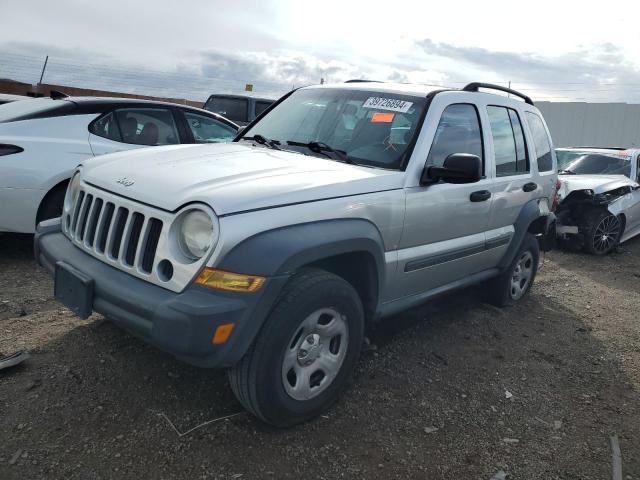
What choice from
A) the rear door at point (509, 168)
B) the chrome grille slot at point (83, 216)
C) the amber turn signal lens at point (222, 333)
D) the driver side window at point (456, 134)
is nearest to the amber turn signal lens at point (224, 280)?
the amber turn signal lens at point (222, 333)

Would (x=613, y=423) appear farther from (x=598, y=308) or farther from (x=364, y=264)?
(x=598, y=308)

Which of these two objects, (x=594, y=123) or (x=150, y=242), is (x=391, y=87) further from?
(x=594, y=123)

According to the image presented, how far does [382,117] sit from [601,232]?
215 inches

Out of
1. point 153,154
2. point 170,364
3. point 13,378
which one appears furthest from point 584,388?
point 13,378

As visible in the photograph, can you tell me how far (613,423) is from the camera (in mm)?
3188

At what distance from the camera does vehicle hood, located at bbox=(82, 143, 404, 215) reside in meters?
2.50

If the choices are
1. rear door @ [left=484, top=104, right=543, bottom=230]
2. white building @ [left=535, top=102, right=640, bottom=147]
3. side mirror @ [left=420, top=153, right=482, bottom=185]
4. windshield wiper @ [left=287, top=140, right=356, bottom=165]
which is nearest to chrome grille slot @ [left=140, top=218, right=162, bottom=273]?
windshield wiper @ [left=287, top=140, right=356, bottom=165]

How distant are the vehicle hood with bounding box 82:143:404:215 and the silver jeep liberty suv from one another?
1 centimetres

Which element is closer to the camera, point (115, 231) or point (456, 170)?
point (115, 231)

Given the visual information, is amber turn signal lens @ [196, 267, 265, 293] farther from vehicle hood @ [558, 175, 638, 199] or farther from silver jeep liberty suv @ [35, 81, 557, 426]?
vehicle hood @ [558, 175, 638, 199]

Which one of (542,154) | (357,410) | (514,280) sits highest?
(542,154)

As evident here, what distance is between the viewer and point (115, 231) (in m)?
2.71

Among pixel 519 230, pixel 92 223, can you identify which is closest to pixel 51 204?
pixel 92 223

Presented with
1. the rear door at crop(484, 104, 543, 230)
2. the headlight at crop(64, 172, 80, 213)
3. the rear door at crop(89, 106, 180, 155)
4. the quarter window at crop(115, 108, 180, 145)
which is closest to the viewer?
the headlight at crop(64, 172, 80, 213)
